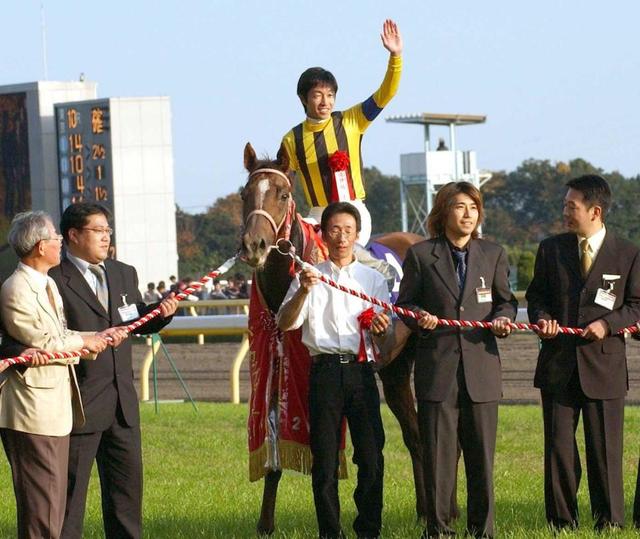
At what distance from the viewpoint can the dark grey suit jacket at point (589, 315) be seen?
722 centimetres

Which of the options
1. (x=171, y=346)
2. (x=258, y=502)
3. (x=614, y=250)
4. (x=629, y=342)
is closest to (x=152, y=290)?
(x=171, y=346)

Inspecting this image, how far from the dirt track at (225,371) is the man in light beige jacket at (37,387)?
9.40m

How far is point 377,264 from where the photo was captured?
8.39 meters

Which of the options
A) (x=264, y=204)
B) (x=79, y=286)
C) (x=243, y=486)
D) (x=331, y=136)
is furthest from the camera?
(x=243, y=486)

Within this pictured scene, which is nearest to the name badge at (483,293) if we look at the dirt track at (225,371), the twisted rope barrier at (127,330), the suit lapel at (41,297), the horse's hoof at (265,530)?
the twisted rope barrier at (127,330)

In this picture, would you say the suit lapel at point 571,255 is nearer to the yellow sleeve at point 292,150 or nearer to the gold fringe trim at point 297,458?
the gold fringe trim at point 297,458

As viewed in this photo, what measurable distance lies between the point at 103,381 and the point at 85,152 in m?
33.6

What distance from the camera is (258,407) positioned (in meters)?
8.16

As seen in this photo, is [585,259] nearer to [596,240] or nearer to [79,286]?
[596,240]

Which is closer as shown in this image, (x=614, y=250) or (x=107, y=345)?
(x=107, y=345)

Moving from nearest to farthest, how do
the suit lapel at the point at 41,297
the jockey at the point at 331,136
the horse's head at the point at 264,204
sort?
the suit lapel at the point at 41,297
the horse's head at the point at 264,204
the jockey at the point at 331,136

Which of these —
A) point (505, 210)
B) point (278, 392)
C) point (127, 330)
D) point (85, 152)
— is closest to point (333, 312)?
point (278, 392)

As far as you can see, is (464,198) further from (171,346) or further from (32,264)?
(171,346)

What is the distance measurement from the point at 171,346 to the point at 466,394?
64.4ft
